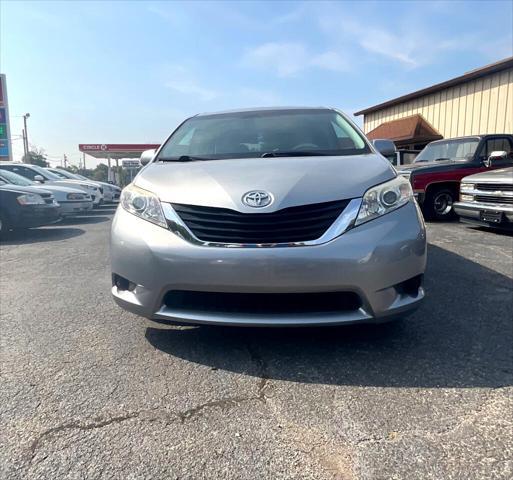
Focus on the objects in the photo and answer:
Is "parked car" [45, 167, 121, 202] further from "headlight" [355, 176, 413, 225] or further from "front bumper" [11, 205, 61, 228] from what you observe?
"headlight" [355, 176, 413, 225]

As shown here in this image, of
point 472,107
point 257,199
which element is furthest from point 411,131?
point 257,199

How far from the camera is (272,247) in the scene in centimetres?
221

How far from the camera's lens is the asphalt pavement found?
164 cm

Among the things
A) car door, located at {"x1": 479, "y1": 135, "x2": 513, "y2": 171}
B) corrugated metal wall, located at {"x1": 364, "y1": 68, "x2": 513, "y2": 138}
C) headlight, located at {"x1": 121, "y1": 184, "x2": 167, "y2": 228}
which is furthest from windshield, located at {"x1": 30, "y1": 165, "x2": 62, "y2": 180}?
corrugated metal wall, located at {"x1": 364, "y1": 68, "x2": 513, "y2": 138}

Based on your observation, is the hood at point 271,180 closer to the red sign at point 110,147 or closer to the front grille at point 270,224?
the front grille at point 270,224

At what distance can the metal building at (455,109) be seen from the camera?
523 inches

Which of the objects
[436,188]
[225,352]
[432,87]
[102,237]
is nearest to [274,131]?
[225,352]

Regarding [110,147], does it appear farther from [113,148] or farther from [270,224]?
[270,224]

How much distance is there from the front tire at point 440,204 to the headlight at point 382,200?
20.9 ft

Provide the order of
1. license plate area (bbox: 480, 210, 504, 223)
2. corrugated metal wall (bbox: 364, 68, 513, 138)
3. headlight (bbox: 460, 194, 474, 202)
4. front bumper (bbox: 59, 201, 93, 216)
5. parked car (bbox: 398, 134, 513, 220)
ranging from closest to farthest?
license plate area (bbox: 480, 210, 504, 223)
headlight (bbox: 460, 194, 474, 202)
parked car (bbox: 398, 134, 513, 220)
front bumper (bbox: 59, 201, 93, 216)
corrugated metal wall (bbox: 364, 68, 513, 138)

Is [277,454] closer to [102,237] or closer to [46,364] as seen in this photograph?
[46,364]

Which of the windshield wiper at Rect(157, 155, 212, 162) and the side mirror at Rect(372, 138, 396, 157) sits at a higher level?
the side mirror at Rect(372, 138, 396, 157)

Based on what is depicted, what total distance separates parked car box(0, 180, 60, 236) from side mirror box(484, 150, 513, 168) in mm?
8493

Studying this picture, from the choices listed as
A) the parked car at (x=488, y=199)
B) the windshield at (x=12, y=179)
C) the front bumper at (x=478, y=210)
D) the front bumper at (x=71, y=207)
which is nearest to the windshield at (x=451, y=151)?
the parked car at (x=488, y=199)
